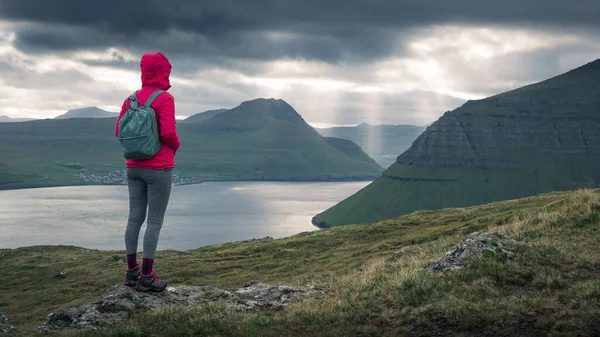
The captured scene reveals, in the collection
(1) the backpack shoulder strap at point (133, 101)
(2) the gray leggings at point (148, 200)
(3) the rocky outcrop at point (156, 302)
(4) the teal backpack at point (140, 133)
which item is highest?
(1) the backpack shoulder strap at point (133, 101)

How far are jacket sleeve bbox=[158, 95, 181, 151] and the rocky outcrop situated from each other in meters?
4.31

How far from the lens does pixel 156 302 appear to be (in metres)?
16.1

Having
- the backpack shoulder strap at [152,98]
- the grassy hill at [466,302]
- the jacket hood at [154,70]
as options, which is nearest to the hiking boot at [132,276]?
the grassy hill at [466,302]

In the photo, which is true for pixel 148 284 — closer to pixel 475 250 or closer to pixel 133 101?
pixel 133 101

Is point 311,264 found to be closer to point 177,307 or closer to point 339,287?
point 339,287

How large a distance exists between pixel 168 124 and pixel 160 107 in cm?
55

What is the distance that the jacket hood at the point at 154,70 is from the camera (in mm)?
16484

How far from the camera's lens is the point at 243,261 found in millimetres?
62750

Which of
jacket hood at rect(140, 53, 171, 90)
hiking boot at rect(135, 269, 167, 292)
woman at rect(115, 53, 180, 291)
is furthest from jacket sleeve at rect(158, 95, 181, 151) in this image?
hiking boot at rect(135, 269, 167, 292)

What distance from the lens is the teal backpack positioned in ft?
50.7

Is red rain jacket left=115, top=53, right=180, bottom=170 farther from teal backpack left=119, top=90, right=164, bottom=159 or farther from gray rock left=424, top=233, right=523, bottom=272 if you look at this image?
gray rock left=424, top=233, right=523, bottom=272

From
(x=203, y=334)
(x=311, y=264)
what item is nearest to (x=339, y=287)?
(x=203, y=334)

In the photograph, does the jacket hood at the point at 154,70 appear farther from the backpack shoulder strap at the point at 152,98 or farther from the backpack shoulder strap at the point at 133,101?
the backpack shoulder strap at the point at 133,101

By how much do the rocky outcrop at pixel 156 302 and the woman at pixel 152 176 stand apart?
53 cm
